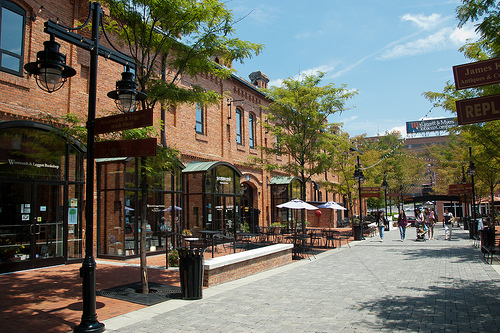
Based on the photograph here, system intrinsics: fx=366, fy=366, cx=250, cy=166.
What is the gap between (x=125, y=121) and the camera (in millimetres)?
6098

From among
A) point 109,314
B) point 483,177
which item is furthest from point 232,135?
point 483,177

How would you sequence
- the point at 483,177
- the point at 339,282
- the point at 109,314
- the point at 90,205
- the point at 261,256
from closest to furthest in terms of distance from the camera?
the point at 90,205
the point at 109,314
the point at 339,282
the point at 261,256
the point at 483,177

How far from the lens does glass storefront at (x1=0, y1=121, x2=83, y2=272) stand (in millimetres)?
10391

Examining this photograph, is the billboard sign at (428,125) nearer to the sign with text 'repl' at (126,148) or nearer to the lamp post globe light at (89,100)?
the sign with text 'repl' at (126,148)

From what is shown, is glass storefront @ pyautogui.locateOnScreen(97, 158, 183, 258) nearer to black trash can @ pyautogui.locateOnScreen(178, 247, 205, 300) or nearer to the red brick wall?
the red brick wall

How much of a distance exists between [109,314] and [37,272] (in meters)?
5.14

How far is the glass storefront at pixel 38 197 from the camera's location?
34.1 feet

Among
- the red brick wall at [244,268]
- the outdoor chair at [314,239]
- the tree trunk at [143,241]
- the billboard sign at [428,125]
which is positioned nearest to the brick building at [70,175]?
the tree trunk at [143,241]

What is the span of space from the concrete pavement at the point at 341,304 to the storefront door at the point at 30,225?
19.4 feet

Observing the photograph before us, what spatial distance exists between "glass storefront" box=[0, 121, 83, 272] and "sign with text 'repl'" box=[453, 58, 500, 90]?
9.83 meters

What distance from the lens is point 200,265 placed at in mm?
7625

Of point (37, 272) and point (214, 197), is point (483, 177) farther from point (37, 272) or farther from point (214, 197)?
A: point (37, 272)

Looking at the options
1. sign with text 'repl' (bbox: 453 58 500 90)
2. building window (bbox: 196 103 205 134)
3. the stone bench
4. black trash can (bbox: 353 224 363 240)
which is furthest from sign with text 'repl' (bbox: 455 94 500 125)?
black trash can (bbox: 353 224 363 240)

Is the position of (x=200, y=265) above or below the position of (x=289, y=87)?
below
